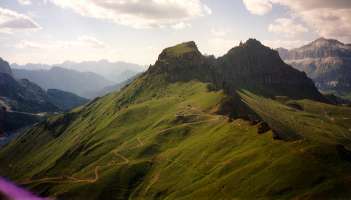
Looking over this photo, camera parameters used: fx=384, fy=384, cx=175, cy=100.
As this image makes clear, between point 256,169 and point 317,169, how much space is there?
84.4 feet

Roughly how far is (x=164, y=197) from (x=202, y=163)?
2491 centimetres

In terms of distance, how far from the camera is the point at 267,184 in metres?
125

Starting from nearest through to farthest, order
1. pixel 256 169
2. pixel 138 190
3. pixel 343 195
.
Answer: pixel 343 195, pixel 256 169, pixel 138 190

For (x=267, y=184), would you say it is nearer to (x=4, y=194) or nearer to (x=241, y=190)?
(x=241, y=190)

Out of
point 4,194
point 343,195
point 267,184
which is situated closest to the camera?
point 4,194

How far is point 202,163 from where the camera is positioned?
181875 mm

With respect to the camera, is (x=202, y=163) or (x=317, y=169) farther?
(x=202, y=163)

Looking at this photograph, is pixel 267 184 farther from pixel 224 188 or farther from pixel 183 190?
pixel 183 190

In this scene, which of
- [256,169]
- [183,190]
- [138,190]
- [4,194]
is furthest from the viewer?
[138,190]

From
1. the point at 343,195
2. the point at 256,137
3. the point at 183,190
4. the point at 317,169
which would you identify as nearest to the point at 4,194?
the point at 343,195

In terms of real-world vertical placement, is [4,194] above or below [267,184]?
above

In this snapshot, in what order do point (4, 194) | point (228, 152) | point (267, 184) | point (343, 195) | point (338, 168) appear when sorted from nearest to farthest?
point (4, 194)
point (343, 195)
point (338, 168)
point (267, 184)
point (228, 152)

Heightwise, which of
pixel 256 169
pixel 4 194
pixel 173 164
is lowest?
pixel 173 164

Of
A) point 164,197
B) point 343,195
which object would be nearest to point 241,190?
point 343,195
